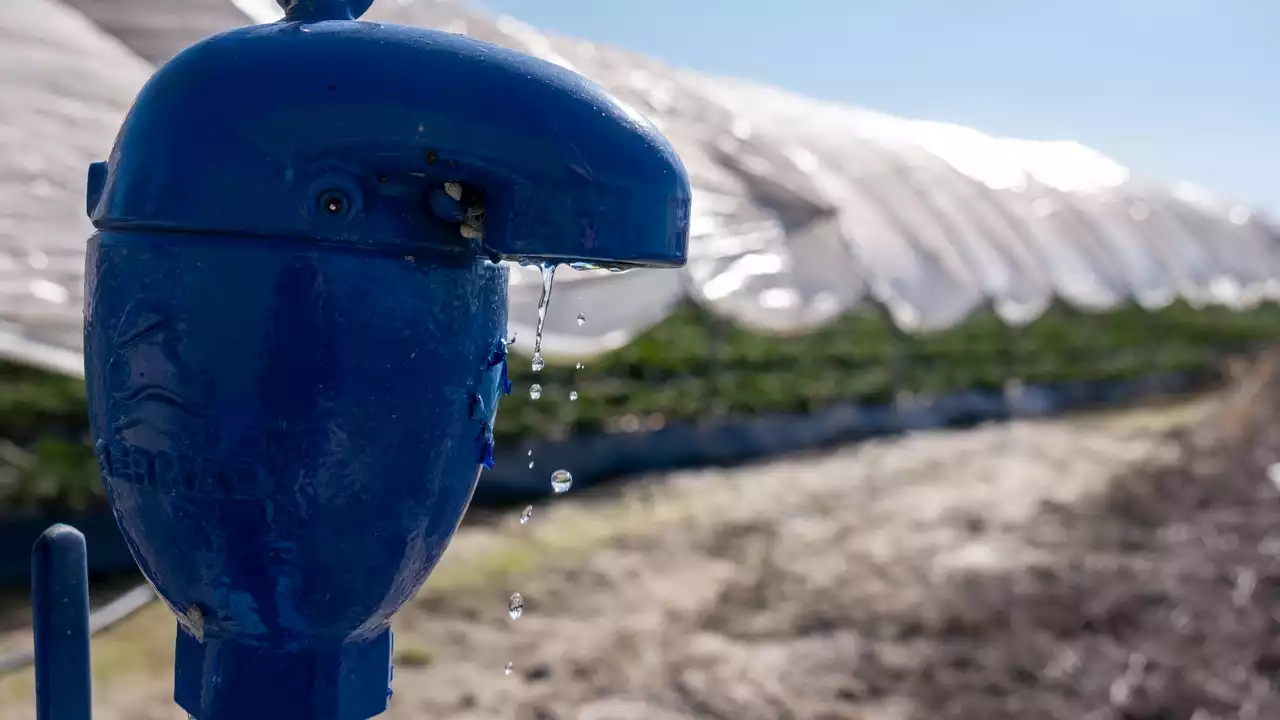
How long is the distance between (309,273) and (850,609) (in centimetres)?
367

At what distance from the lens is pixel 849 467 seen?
7023 millimetres

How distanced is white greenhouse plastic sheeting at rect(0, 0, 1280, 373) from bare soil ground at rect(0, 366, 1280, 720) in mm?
1017

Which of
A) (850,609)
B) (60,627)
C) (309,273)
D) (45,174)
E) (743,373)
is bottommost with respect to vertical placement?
(743,373)

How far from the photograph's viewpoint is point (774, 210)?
673 centimetres

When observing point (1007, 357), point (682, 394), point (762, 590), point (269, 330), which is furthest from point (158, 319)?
point (1007, 357)

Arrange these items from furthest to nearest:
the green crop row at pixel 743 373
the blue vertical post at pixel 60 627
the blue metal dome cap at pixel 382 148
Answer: the green crop row at pixel 743 373, the blue vertical post at pixel 60 627, the blue metal dome cap at pixel 382 148

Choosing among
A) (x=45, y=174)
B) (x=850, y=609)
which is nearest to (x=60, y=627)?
(x=45, y=174)

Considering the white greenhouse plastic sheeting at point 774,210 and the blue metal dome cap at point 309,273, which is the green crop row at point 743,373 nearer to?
the white greenhouse plastic sheeting at point 774,210

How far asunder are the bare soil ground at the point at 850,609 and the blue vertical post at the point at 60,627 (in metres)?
2.38

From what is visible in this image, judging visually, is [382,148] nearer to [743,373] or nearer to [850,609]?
[850,609]

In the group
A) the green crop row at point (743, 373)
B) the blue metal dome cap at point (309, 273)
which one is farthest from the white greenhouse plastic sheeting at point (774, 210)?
the blue metal dome cap at point (309, 273)

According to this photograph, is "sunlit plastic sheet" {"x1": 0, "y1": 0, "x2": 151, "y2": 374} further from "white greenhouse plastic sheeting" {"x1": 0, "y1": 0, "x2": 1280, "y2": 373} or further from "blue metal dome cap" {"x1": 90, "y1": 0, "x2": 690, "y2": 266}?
"blue metal dome cap" {"x1": 90, "y1": 0, "x2": 690, "y2": 266}

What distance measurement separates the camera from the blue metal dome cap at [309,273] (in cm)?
78

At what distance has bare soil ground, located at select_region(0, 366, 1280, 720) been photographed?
131 inches
